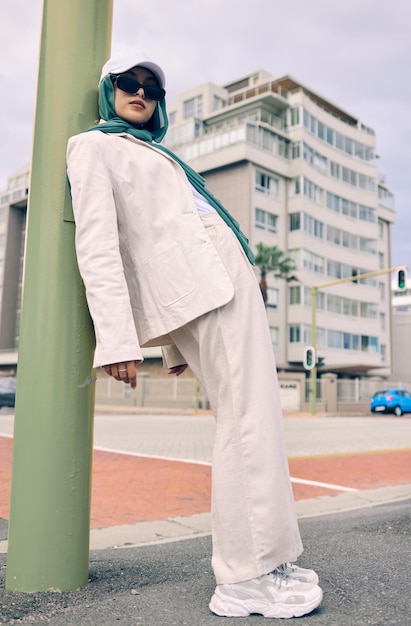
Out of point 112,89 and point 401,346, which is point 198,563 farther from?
point 401,346

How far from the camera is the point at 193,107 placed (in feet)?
176

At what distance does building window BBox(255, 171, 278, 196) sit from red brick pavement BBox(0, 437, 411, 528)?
3782 centimetres

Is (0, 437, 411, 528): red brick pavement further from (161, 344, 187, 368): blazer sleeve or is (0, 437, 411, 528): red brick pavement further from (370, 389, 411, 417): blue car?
(370, 389, 411, 417): blue car

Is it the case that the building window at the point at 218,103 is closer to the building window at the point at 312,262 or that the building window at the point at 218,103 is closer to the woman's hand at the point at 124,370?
the building window at the point at 312,262

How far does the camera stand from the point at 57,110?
2.48 metres

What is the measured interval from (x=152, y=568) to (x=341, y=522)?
1.69 metres

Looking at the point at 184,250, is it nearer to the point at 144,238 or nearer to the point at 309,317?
the point at 144,238

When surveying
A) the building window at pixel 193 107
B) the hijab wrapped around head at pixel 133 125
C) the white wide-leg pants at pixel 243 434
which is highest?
the building window at pixel 193 107

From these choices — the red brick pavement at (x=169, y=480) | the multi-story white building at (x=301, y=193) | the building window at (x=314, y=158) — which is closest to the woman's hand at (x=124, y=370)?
the red brick pavement at (x=169, y=480)

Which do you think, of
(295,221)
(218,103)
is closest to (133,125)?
(295,221)

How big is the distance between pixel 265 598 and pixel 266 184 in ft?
148

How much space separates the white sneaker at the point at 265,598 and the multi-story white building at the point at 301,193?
138 ft

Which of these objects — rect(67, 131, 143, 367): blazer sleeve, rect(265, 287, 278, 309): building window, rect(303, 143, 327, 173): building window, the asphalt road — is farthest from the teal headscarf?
rect(303, 143, 327, 173): building window

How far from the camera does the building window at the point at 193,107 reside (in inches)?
2089
